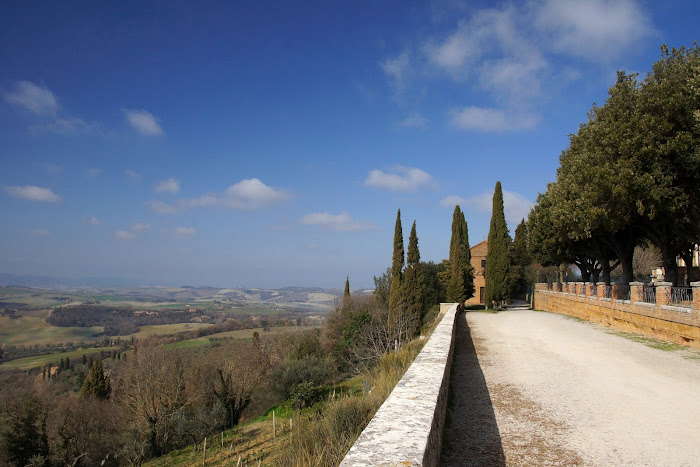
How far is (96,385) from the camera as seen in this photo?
3609 cm

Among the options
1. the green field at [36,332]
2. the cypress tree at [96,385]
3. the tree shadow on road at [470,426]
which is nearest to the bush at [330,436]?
the tree shadow on road at [470,426]

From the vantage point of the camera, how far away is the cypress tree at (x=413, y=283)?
31812mm

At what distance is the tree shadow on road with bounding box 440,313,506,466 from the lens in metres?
3.83

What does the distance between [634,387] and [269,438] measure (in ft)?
65.0

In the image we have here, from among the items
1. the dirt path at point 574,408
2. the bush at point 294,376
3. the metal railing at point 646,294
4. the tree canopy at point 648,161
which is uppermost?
the tree canopy at point 648,161

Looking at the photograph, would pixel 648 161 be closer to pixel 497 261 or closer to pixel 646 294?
→ pixel 646 294

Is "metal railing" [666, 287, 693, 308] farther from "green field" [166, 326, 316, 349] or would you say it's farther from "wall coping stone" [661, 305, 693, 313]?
"green field" [166, 326, 316, 349]

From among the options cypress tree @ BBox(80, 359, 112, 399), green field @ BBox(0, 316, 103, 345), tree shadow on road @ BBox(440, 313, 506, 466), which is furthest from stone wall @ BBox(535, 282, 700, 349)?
green field @ BBox(0, 316, 103, 345)

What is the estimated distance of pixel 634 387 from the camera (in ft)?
20.9

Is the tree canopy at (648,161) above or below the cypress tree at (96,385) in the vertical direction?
above

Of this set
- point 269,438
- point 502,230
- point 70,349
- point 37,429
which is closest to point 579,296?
point 502,230

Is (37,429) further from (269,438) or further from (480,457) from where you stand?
(480,457)

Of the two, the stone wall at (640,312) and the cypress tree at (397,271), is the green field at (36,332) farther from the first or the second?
the stone wall at (640,312)

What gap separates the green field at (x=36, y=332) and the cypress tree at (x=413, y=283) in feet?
288
